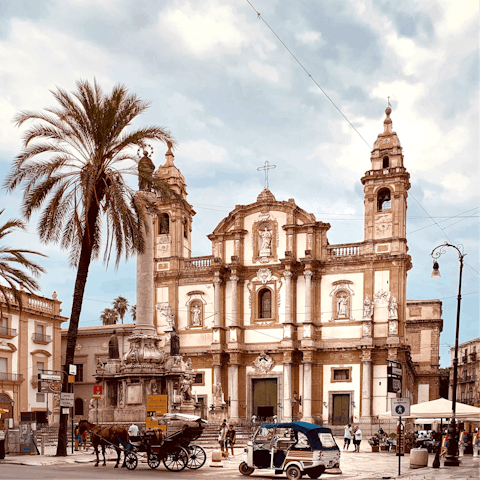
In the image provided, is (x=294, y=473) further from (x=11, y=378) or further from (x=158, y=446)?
(x=11, y=378)

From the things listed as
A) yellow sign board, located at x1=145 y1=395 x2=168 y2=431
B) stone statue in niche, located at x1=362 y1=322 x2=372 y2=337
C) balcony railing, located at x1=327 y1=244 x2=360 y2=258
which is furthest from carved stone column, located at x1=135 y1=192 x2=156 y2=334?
balcony railing, located at x1=327 y1=244 x2=360 y2=258

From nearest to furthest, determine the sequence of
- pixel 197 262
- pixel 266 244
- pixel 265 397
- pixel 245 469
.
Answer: pixel 245 469
pixel 265 397
pixel 266 244
pixel 197 262

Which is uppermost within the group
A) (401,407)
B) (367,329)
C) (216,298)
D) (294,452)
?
(216,298)

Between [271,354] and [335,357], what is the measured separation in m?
4.40

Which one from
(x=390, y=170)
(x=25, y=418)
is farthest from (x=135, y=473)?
(x=390, y=170)

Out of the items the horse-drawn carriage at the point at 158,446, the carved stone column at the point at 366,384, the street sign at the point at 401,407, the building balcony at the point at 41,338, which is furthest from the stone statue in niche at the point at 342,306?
the street sign at the point at 401,407

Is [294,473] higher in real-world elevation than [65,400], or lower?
lower

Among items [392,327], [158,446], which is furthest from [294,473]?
[392,327]

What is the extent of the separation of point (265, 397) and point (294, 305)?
6465 millimetres

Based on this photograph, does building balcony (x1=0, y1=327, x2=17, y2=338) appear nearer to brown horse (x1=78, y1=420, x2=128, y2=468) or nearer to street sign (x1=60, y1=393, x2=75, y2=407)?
street sign (x1=60, y1=393, x2=75, y2=407)

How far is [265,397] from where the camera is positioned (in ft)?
156

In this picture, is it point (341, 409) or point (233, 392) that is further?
point (233, 392)

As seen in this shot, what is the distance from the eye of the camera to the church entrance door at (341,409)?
45.2m

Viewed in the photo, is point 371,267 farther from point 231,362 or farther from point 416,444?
point 416,444
